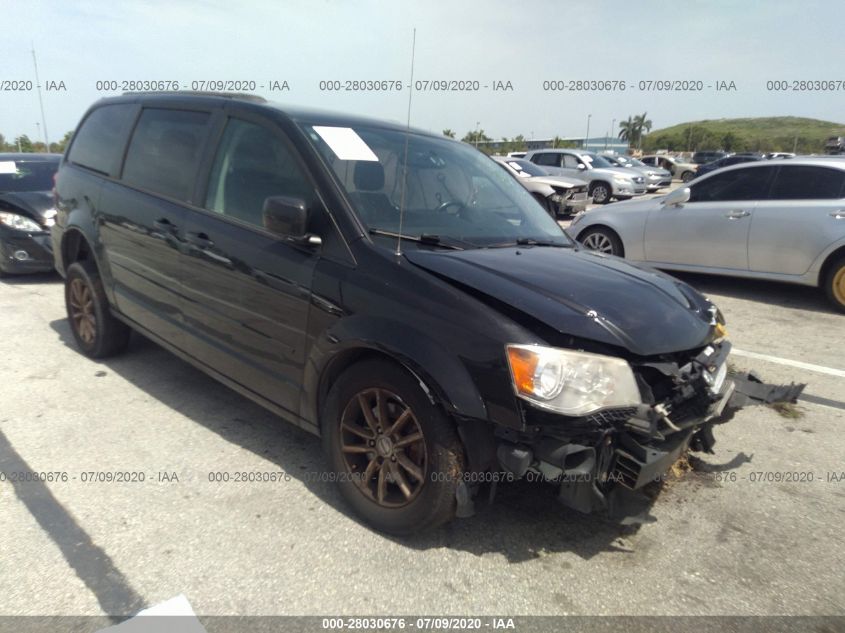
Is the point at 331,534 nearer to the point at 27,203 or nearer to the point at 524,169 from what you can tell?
the point at 27,203

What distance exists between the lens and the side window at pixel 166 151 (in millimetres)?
3822

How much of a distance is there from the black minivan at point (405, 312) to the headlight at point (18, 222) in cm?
402

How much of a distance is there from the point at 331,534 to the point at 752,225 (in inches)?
250

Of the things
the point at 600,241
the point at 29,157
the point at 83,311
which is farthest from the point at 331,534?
the point at 29,157

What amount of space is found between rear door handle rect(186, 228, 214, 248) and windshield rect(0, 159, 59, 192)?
5.64 meters

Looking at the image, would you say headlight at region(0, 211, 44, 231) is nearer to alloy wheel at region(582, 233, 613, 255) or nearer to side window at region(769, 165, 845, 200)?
alloy wheel at region(582, 233, 613, 255)

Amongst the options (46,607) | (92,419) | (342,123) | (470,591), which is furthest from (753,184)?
(46,607)

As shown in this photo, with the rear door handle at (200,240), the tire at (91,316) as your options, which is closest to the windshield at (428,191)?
the rear door handle at (200,240)

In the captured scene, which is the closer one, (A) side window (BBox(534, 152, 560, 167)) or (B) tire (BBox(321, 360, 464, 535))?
(B) tire (BBox(321, 360, 464, 535))

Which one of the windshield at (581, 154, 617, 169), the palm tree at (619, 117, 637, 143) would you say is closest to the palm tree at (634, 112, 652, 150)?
the palm tree at (619, 117, 637, 143)

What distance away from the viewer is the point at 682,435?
263 centimetres

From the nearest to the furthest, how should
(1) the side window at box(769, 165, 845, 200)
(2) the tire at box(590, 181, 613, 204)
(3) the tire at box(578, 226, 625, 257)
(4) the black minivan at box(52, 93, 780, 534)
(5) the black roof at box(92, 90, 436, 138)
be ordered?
(4) the black minivan at box(52, 93, 780, 534) < (5) the black roof at box(92, 90, 436, 138) < (1) the side window at box(769, 165, 845, 200) < (3) the tire at box(578, 226, 625, 257) < (2) the tire at box(590, 181, 613, 204)

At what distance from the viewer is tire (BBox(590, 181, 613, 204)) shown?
18.8 m

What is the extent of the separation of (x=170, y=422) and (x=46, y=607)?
1639 mm
